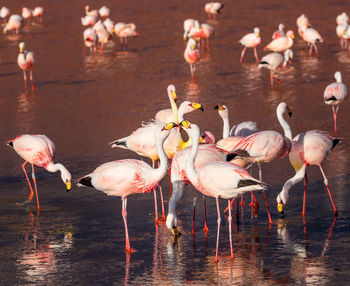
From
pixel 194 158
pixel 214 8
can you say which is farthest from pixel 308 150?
pixel 214 8

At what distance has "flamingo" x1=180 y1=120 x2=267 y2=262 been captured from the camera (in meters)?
9.16

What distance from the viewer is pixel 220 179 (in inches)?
365

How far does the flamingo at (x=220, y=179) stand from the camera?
9156mm

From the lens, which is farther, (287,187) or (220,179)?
(287,187)

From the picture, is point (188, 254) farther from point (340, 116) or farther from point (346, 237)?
point (340, 116)

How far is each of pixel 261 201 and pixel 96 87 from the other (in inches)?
395

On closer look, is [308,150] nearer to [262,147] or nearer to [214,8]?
[262,147]

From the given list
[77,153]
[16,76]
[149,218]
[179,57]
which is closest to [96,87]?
[16,76]

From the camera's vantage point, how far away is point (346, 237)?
384 inches

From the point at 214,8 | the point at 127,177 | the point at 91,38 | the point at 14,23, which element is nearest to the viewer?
the point at 127,177

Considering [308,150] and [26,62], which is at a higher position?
[26,62]

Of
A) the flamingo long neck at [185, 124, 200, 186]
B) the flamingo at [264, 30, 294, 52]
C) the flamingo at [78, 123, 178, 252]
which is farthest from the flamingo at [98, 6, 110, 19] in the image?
the flamingo long neck at [185, 124, 200, 186]

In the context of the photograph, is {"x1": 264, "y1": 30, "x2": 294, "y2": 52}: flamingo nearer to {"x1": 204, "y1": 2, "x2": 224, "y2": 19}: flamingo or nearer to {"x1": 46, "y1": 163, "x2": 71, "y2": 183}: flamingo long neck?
{"x1": 204, "y1": 2, "x2": 224, "y2": 19}: flamingo

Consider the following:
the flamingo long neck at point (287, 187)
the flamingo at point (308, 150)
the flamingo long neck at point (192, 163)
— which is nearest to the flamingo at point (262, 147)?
the flamingo at point (308, 150)
